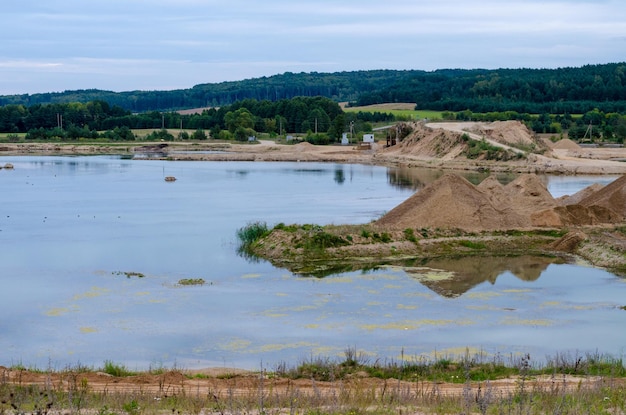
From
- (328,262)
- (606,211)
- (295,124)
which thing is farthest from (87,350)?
(295,124)

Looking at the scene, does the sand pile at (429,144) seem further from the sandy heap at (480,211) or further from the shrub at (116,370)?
the shrub at (116,370)

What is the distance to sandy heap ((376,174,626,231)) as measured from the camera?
95.6 feet

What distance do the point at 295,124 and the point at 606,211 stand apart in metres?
90.4

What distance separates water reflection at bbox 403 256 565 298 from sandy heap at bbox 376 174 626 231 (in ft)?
9.35

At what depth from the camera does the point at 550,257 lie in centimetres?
2667

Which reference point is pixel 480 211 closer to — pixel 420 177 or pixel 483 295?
pixel 483 295

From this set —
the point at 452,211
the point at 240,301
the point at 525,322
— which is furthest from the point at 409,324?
the point at 452,211

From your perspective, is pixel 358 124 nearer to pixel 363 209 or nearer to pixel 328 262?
pixel 363 209

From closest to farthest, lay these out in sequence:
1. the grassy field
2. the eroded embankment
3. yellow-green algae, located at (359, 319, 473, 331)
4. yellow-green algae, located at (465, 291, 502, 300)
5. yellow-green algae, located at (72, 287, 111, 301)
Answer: yellow-green algae, located at (359, 319, 473, 331), yellow-green algae, located at (72, 287, 111, 301), yellow-green algae, located at (465, 291, 502, 300), the eroded embankment, the grassy field

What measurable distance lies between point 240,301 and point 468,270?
748cm

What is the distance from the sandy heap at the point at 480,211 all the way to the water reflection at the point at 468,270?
9.35 feet

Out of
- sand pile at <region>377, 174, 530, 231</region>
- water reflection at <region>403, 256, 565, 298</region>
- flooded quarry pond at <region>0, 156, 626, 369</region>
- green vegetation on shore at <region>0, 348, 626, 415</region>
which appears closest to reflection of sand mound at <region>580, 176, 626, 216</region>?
sand pile at <region>377, 174, 530, 231</region>

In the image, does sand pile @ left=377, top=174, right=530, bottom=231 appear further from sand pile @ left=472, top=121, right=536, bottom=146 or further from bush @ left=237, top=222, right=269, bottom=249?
sand pile @ left=472, top=121, right=536, bottom=146

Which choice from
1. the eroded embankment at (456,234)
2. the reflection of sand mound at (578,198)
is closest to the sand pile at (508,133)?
the reflection of sand mound at (578,198)
